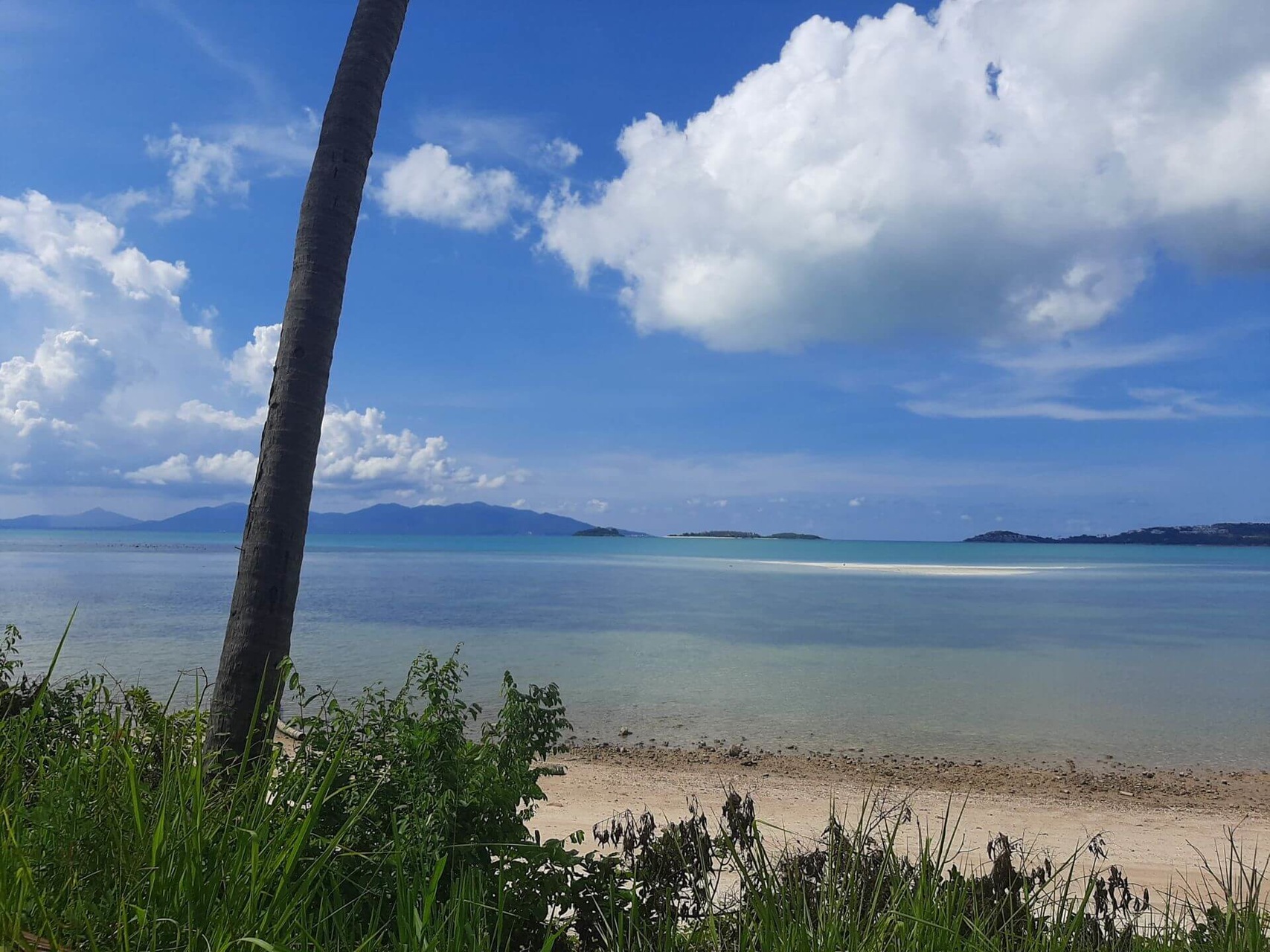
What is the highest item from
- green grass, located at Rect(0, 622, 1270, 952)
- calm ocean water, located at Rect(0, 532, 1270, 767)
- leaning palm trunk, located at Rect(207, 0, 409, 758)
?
leaning palm trunk, located at Rect(207, 0, 409, 758)

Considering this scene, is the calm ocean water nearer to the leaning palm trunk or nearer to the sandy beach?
the sandy beach

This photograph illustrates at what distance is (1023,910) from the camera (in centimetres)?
327

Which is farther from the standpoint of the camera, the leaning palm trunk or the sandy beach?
the sandy beach

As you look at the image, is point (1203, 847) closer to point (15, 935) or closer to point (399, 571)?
point (15, 935)

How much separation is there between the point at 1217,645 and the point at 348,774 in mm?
28775

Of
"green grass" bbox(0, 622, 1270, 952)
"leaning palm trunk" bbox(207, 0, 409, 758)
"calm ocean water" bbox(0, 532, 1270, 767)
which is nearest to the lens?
"green grass" bbox(0, 622, 1270, 952)

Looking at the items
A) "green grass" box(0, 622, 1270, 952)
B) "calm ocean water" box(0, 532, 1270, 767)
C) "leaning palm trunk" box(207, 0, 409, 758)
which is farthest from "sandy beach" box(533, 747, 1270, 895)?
"green grass" box(0, 622, 1270, 952)

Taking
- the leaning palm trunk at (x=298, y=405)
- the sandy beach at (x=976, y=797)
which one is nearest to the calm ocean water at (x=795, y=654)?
the sandy beach at (x=976, y=797)

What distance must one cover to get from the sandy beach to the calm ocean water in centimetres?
96

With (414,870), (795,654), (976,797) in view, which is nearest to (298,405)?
(414,870)

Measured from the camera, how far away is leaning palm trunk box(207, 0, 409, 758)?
14.5 feet

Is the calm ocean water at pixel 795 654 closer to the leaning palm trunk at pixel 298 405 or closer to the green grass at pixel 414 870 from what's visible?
the leaning palm trunk at pixel 298 405

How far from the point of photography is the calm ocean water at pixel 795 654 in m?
13.8

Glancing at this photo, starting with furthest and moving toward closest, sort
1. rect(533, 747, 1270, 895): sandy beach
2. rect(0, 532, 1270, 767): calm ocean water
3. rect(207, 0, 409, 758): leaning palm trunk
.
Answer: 1. rect(0, 532, 1270, 767): calm ocean water
2. rect(533, 747, 1270, 895): sandy beach
3. rect(207, 0, 409, 758): leaning palm trunk
